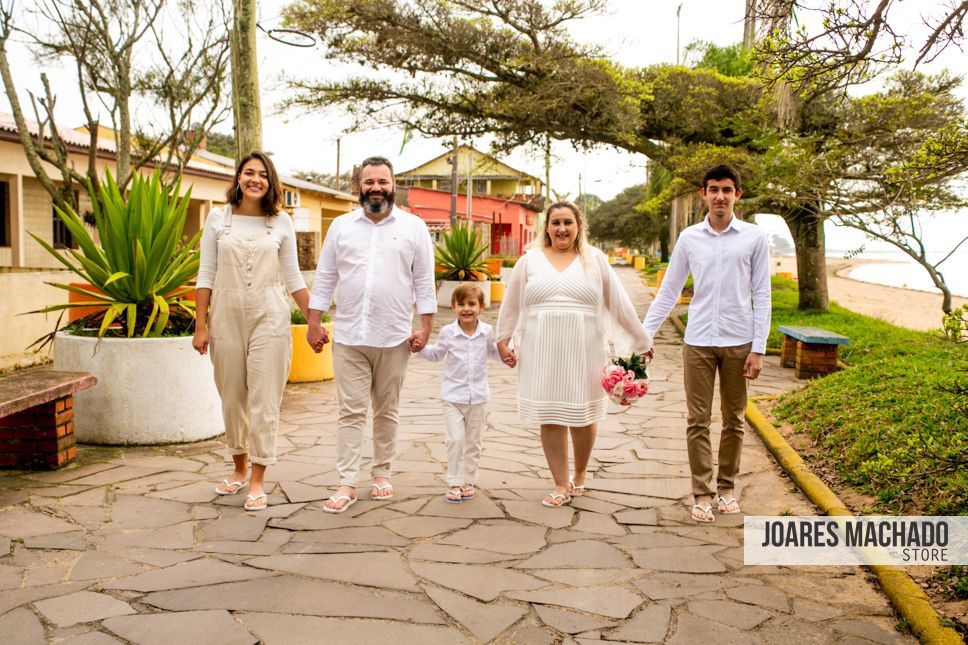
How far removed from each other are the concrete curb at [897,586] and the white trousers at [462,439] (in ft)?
6.55

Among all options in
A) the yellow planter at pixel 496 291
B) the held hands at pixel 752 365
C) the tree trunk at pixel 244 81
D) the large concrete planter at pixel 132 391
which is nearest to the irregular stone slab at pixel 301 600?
the held hands at pixel 752 365

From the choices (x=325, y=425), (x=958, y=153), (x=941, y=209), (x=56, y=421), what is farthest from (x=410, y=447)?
(x=941, y=209)

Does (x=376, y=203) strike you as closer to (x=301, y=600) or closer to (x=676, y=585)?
(x=301, y=600)

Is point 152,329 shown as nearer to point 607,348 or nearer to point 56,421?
point 56,421

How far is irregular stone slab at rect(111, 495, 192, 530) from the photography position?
14.2ft

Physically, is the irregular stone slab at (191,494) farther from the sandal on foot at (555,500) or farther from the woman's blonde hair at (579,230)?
the woman's blonde hair at (579,230)

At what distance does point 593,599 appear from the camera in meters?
3.50

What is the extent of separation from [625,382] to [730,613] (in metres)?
1.55

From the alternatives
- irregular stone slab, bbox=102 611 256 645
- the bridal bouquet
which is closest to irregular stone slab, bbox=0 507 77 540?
irregular stone slab, bbox=102 611 256 645

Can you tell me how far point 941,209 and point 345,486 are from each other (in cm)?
1089

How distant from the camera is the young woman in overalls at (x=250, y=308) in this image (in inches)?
183

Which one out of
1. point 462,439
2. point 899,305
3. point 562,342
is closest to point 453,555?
point 462,439

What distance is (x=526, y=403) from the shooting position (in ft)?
15.6

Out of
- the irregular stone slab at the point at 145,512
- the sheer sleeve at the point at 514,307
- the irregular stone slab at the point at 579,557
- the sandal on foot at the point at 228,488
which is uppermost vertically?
the sheer sleeve at the point at 514,307
